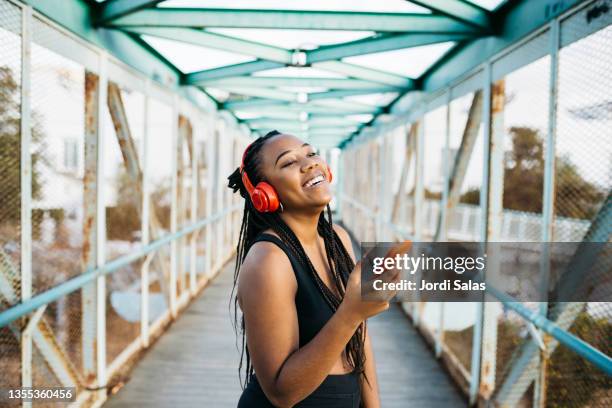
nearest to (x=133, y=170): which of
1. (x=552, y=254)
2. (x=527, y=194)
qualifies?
(x=552, y=254)

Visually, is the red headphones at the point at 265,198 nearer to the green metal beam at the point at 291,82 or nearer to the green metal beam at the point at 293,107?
the green metal beam at the point at 291,82

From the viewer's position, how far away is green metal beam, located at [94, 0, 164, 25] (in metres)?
2.93

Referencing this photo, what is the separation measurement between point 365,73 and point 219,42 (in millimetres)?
1434

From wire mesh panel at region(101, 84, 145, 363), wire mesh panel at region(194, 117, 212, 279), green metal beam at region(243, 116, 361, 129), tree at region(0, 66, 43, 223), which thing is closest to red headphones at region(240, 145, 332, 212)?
tree at region(0, 66, 43, 223)

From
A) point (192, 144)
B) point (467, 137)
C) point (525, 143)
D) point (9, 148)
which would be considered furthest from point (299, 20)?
point (525, 143)

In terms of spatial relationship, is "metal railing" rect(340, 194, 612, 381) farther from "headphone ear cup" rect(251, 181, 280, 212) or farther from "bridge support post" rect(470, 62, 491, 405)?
"headphone ear cup" rect(251, 181, 280, 212)

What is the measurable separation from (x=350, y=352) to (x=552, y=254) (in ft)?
5.09

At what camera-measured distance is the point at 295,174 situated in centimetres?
124

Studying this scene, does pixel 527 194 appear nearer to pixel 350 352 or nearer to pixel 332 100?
pixel 332 100

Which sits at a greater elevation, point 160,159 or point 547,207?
point 160,159

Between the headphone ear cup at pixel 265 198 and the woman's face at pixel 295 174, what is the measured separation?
21mm

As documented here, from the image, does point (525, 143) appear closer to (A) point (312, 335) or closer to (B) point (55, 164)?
(B) point (55, 164)

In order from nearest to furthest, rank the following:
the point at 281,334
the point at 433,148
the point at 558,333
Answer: the point at 281,334, the point at 558,333, the point at 433,148

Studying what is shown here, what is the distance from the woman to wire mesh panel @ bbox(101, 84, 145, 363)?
2.33 metres
